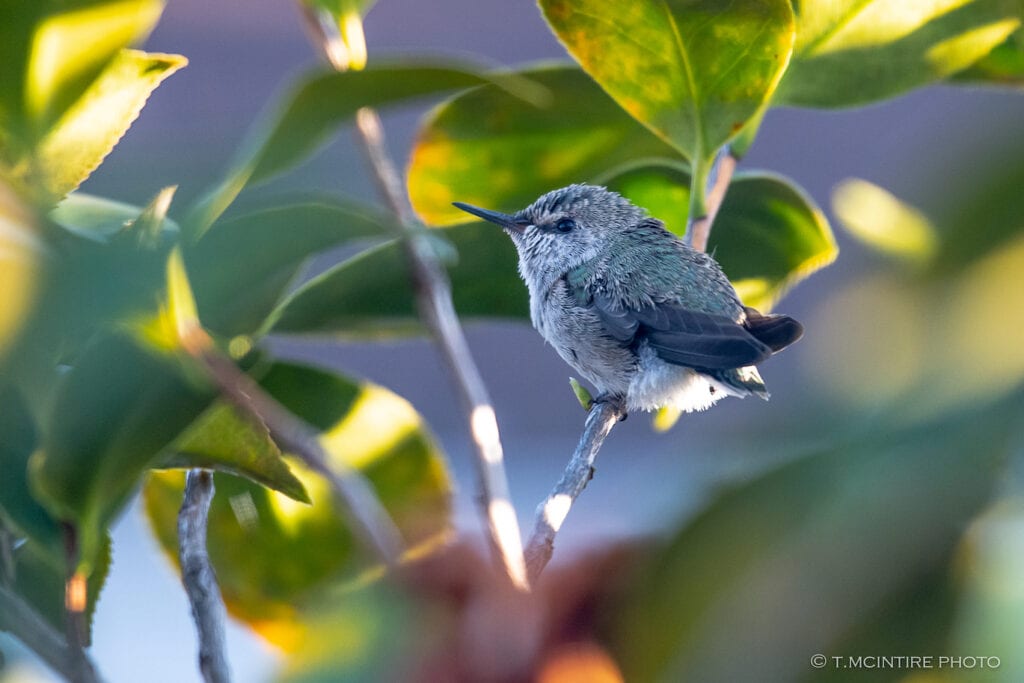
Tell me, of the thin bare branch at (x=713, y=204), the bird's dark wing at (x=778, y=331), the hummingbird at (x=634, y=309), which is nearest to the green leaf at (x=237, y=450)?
the thin bare branch at (x=713, y=204)

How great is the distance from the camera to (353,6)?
2.66ft

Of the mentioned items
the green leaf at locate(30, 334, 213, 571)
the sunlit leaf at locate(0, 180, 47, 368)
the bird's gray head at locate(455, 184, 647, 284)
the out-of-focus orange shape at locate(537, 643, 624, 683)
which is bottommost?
the bird's gray head at locate(455, 184, 647, 284)

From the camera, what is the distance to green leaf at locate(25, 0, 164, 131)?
63cm

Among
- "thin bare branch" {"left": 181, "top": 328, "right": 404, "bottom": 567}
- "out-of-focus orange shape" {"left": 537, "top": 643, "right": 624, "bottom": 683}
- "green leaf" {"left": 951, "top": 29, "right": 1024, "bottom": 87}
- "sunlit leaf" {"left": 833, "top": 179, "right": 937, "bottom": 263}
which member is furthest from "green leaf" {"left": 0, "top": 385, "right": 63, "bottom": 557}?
"green leaf" {"left": 951, "top": 29, "right": 1024, "bottom": 87}

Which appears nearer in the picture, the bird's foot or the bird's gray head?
the bird's foot

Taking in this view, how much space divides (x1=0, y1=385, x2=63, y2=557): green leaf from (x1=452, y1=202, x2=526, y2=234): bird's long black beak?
59cm

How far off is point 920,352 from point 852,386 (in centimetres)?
5

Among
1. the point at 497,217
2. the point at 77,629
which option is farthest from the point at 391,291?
the point at 497,217

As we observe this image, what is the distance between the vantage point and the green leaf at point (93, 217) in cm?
70

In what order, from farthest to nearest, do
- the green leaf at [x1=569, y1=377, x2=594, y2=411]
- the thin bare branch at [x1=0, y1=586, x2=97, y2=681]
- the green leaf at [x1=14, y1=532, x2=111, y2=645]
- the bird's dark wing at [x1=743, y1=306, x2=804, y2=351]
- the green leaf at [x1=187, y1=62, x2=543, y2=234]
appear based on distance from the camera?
1. the bird's dark wing at [x1=743, y1=306, x2=804, y2=351]
2. the green leaf at [x1=569, y1=377, x2=594, y2=411]
3. the green leaf at [x1=14, y1=532, x2=111, y2=645]
4. the thin bare branch at [x1=0, y1=586, x2=97, y2=681]
5. the green leaf at [x1=187, y1=62, x2=543, y2=234]

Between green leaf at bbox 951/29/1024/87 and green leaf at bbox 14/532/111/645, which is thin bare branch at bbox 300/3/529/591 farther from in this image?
green leaf at bbox 951/29/1024/87

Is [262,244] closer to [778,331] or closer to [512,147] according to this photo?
[512,147]

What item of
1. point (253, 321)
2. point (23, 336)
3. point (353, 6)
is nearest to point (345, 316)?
point (253, 321)

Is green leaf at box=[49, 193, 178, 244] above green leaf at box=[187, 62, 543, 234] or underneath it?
underneath
